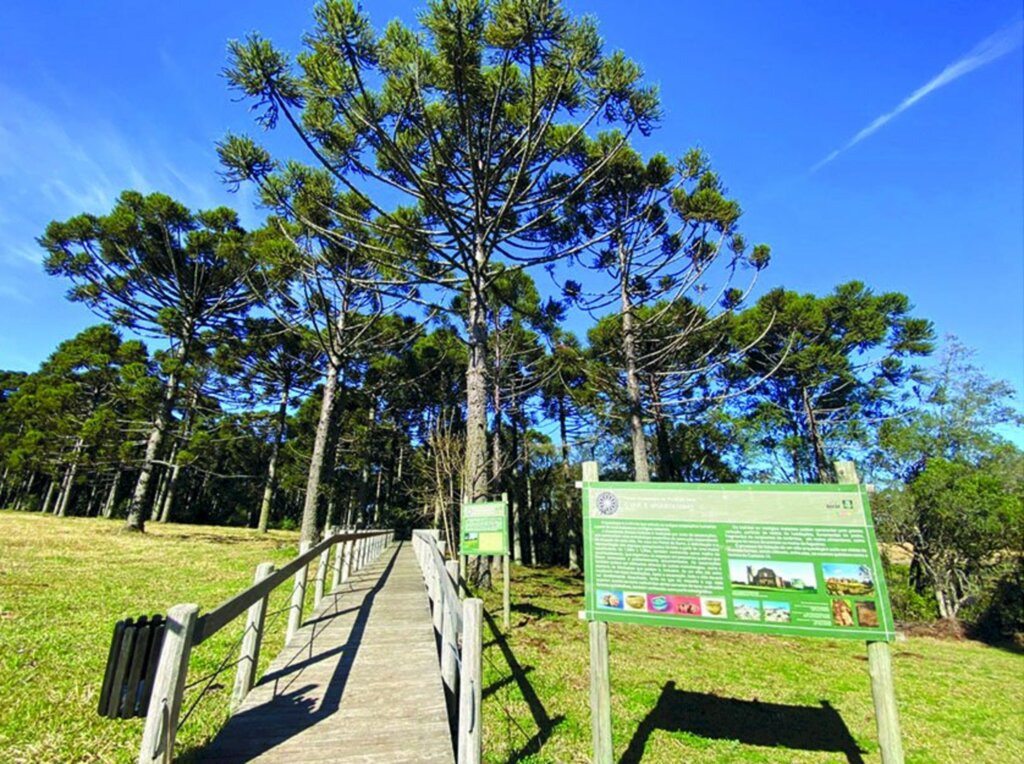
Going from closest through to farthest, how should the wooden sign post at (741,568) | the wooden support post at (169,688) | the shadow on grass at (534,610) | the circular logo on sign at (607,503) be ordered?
the wooden support post at (169,688)
the wooden sign post at (741,568)
the circular logo on sign at (607,503)
the shadow on grass at (534,610)

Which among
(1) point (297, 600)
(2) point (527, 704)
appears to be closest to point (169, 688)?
(1) point (297, 600)

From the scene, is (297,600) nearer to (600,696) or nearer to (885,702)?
(600,696)

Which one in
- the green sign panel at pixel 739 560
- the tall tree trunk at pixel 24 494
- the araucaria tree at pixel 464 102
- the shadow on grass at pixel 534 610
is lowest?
the shadow on grass at pixel 534 610

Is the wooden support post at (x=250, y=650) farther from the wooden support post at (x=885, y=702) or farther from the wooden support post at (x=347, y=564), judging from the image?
the wooden support post at (x=347, y=564)

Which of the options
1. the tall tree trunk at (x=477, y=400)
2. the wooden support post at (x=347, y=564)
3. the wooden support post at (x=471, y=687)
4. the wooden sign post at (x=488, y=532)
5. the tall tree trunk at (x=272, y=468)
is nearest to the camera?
the wooden support post at (x=471, y=687)

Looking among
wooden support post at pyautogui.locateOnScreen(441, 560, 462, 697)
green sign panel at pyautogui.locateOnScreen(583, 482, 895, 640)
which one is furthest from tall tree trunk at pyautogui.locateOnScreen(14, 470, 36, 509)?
green sign panel at pyautogui.locateOnScreen(583, 482, 895, 640)

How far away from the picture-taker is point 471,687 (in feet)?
8.57

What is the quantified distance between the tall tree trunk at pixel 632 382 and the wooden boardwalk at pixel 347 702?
23.6 feet

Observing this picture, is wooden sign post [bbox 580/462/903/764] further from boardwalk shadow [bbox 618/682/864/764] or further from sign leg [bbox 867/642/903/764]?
boardwalk shadow [bbox 618/682/864/764]

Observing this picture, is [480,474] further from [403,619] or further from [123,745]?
[123,745]

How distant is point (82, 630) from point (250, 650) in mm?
3093

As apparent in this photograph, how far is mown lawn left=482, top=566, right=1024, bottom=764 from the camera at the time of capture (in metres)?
3.89

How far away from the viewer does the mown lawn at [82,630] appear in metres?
3.16

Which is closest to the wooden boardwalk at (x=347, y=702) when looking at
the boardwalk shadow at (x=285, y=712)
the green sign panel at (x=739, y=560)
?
the boardwalk shadow at (x=285, y=712)
